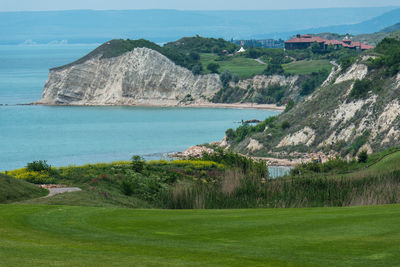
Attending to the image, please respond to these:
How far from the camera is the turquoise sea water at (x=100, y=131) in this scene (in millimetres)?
87938

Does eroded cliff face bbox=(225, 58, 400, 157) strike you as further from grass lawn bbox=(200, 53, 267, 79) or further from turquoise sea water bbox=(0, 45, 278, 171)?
grass lawn bbox=(200, 53, 267, 79)

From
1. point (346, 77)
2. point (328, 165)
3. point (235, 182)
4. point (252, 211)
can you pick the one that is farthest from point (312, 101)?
point (252, 211)

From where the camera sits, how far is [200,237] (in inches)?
570

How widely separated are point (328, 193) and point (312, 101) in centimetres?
5456

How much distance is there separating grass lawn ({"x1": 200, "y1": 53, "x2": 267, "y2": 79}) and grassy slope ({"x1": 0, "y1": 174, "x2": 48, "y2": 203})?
403ft

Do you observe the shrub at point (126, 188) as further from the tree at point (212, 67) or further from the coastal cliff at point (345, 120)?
the tree at point (212, 67)

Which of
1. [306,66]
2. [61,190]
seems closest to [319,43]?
[306,66]

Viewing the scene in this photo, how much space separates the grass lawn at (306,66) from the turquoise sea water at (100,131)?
17496 millimetres

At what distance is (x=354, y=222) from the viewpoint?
15.6 meters

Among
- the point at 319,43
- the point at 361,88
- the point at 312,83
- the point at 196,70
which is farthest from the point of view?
the point at 319,43

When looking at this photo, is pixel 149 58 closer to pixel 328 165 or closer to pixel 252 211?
pixel 328 165

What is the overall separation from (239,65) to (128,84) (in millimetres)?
28361

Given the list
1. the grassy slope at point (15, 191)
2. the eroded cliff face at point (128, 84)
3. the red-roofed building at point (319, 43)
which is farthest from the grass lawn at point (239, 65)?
the grassy slope at point (15, 191)

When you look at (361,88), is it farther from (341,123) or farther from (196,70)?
(196,70)
